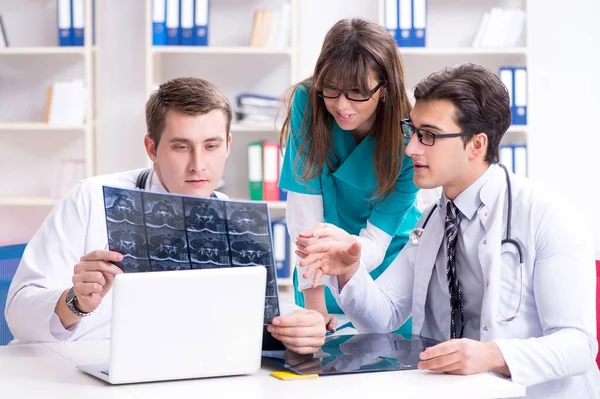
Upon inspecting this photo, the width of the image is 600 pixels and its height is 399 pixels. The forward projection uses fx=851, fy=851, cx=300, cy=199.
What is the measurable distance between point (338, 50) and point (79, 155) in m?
2.88

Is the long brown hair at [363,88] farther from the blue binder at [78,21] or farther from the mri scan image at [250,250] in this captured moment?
the blue binder at [78,21]

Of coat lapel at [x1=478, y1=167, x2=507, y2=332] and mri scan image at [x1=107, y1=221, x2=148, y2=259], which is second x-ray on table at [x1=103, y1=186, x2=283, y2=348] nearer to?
mri scan image at [x1=107, y1=221, x2=148, y2=259]

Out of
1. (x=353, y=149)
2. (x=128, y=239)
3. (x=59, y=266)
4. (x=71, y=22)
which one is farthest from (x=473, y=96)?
(x=71, y=22)

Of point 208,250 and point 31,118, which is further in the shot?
point 31,118

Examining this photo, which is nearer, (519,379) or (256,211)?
(256,211)

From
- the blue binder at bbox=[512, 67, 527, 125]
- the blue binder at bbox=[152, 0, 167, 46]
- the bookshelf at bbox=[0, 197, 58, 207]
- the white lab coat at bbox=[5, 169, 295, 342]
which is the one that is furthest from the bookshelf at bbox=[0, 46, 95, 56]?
the white lab coat at bbox=[5, 169, 295, 342]

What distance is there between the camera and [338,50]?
83.0 inches

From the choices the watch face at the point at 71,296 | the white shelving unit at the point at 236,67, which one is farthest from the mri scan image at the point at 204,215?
the white shelving unit at the point at 236,67

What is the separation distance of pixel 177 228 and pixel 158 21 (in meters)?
3.09

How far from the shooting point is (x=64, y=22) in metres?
4.38

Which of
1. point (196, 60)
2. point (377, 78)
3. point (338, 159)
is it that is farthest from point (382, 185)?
point (196, 60)

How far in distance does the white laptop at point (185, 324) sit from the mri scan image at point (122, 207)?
0.11 metres

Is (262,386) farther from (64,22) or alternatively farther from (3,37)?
(3,37)

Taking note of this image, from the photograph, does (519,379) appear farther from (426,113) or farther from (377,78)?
(377,78)
